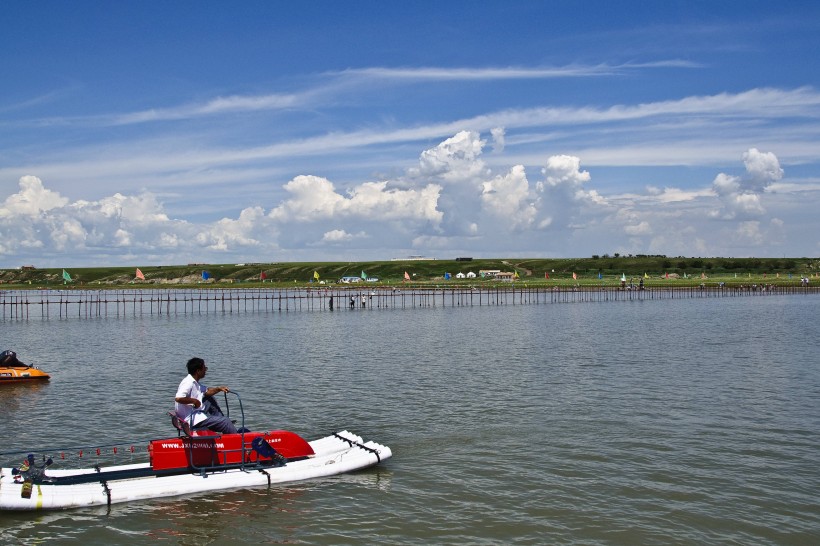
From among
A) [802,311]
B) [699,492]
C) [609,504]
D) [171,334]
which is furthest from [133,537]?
[802,311]

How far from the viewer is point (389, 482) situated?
17.6m

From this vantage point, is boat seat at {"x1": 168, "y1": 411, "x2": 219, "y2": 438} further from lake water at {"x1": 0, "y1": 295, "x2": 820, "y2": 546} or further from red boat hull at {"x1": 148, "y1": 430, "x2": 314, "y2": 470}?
lake water at {"x1": 0, "y1": 295, "x2": 820, "y2": 546}

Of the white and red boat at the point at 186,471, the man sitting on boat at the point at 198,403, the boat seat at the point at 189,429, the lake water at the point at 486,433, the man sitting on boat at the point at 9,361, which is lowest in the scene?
the lake water at the point at 486,433

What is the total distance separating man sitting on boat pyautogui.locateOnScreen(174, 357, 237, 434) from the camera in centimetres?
1631

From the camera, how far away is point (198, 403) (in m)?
16.5

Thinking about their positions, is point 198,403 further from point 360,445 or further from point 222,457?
point 360,445

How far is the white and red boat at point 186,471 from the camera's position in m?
15.6

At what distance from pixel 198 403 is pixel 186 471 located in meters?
1.82

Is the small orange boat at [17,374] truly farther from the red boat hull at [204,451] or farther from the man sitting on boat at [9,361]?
the red boat hull at [204,451]

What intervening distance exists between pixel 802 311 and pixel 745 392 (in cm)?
6234

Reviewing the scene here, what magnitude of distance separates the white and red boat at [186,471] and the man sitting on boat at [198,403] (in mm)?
267

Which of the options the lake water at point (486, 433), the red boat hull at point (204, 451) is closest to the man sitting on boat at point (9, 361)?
the lake water at point (486, 433)

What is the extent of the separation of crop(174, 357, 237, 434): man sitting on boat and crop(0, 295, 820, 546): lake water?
1.71 metres

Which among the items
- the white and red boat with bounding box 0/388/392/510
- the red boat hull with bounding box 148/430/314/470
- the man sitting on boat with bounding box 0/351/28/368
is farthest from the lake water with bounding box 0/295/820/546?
the man sitting on boat with bounding box 0/351/28/368
